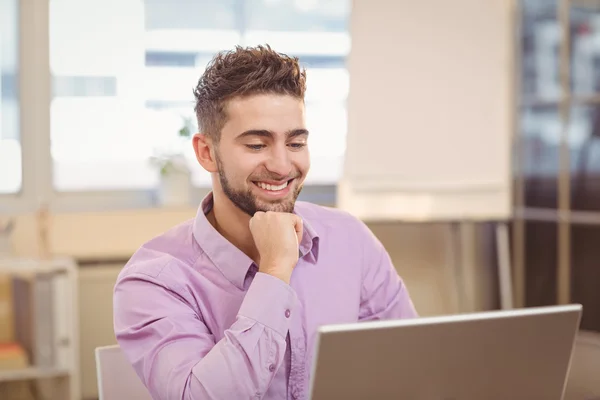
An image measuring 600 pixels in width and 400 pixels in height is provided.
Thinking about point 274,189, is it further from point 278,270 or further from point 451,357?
point 451,357

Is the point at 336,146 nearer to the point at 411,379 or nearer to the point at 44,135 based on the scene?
the point at 44,135

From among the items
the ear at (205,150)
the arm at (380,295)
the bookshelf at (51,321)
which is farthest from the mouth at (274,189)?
the bookshelf at (51,321)

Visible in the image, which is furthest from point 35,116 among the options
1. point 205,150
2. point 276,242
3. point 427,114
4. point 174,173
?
point 276,242

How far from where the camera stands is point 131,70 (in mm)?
3797

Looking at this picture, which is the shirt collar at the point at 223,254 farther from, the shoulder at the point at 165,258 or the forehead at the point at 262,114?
the forehead at the point at 262,114

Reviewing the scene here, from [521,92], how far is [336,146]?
3.11 feet

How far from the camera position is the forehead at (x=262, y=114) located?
1449mm

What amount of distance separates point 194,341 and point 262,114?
41cm

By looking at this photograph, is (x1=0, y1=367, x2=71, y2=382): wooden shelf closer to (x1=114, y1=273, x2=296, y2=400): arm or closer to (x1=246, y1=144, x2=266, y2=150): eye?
(x1=114, y1=273, x2=296, y2=400): arm

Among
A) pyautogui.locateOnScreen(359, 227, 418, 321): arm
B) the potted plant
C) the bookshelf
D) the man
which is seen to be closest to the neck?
the man

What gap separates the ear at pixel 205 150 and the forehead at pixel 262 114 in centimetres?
8

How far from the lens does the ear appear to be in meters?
1.54

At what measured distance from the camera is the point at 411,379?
0.94m

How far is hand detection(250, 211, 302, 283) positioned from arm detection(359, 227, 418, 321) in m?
0.29
